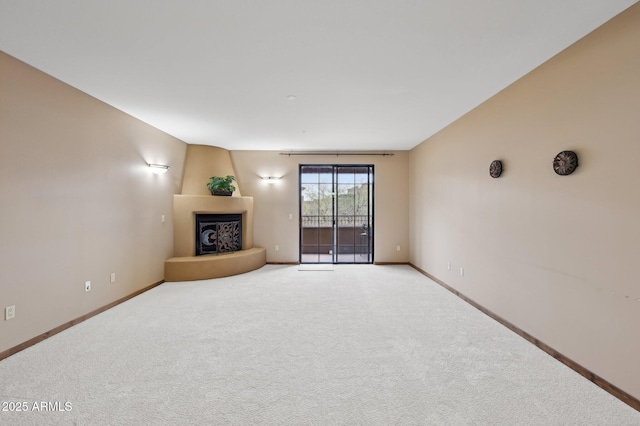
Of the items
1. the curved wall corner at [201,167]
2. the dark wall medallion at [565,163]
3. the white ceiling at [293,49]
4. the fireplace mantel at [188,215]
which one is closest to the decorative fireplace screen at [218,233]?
the fireplace mantel at [188,215]

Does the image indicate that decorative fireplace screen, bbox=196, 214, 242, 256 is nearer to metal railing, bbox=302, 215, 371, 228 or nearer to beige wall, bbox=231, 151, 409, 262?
beige wall, bbox=231, 151, 409, 262

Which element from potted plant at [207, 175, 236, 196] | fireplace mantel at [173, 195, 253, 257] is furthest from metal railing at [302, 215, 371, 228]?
fireplace mantel at [173, 195, 253, 257]

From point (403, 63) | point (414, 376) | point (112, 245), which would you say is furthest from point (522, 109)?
point (112, 245)

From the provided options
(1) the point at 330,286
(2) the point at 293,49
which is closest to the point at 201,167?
(1) the point at 330,286

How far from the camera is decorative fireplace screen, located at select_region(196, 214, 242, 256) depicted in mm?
5191

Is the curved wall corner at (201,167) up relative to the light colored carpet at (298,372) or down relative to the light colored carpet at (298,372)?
up

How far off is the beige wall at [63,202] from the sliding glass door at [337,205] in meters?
3.21

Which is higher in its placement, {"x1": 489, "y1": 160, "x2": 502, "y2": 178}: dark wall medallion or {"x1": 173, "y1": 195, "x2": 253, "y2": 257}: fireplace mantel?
{"x1": 489, "y1": 160, "x2": 502, "y2": 178}: dark wall medallion

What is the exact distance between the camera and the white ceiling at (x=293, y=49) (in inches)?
70.5

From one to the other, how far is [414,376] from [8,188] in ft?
12.4

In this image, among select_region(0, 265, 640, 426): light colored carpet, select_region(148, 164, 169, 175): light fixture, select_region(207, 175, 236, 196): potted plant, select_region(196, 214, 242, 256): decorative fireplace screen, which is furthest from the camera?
select_region(207, 175, 236, 196): potted plant

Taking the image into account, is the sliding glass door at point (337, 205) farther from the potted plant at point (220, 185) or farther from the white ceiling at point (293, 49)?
the white ceiling at point (293, 49)

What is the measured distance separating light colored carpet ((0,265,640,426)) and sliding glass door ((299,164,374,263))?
290 cm

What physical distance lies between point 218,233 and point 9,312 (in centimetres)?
315
